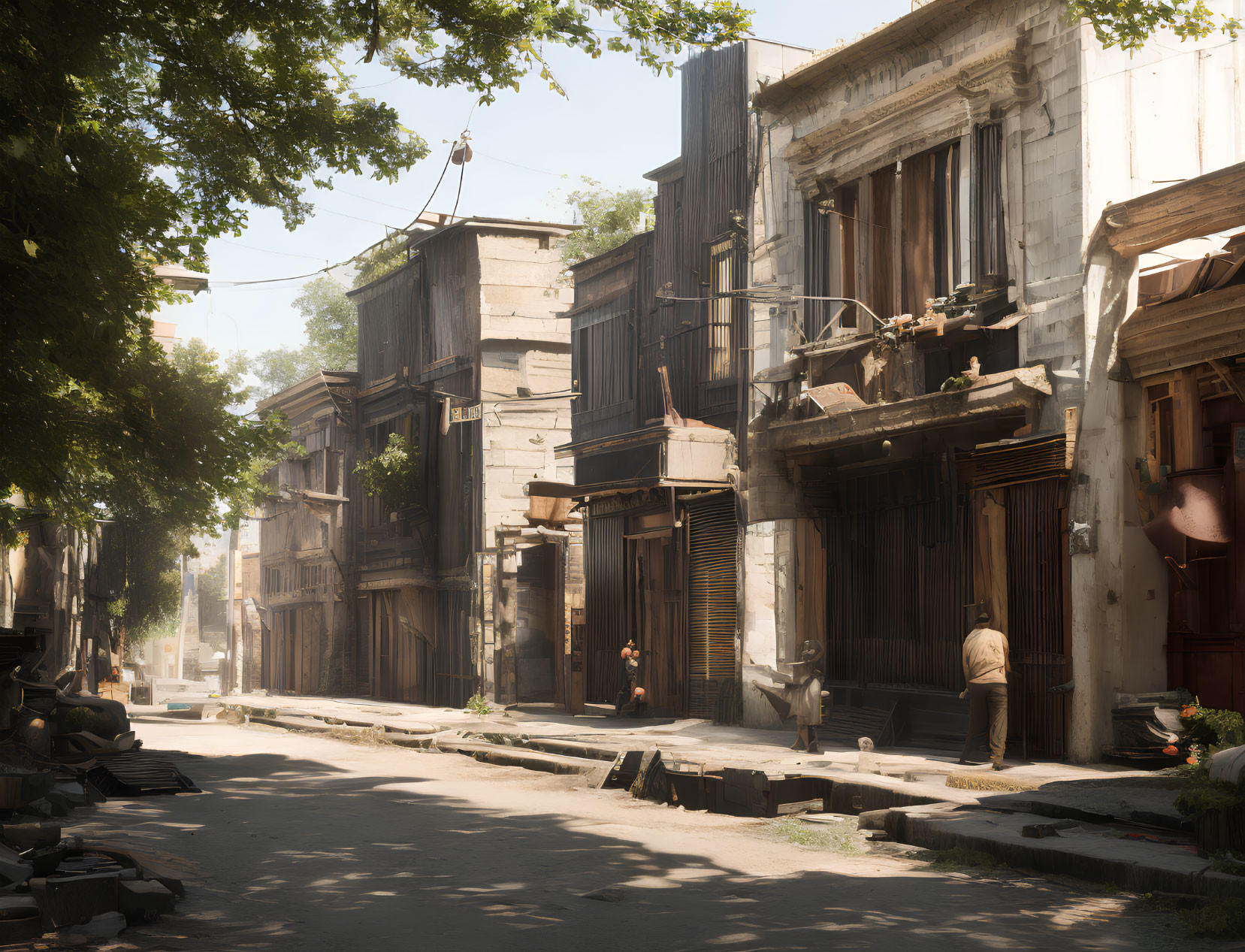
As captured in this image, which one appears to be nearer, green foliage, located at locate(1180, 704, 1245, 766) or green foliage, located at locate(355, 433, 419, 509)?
green foliage, located at locate(1180, 704, 1245, 766)

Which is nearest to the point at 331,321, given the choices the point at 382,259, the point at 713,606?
the point at 382,259

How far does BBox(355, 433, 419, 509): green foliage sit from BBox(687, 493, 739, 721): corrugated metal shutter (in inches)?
486

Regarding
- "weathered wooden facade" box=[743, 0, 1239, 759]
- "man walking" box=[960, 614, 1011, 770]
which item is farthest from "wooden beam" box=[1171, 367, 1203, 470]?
"man walking" box=[960, 614, 1011, 770]

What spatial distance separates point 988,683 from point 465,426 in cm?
1956

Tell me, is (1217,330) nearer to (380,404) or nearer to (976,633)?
(976,633)

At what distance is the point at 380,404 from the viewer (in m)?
35.0

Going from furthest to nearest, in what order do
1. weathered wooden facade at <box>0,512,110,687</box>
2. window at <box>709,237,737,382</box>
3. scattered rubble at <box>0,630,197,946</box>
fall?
weathered wooden facade at <box>0,512,110,687</box>
window at <box>709,237,737,382</box>
scattered rubble at <box>0,630,197,946</box>

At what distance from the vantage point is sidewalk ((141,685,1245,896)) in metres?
7.97

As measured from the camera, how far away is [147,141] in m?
10.5

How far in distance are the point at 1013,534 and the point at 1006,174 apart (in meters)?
4.39

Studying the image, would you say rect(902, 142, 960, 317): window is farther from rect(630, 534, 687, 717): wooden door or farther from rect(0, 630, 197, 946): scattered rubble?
rect(0, 630, 197, 946): scattered rubble

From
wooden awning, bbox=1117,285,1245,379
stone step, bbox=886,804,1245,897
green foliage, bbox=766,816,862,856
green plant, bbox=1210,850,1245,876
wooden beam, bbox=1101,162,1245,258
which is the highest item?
wooden beam, bbox=1101,162,1245,258

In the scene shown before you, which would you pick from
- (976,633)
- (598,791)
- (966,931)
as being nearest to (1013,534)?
(976,633)

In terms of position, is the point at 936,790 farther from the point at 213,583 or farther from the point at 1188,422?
the point at 213,583
